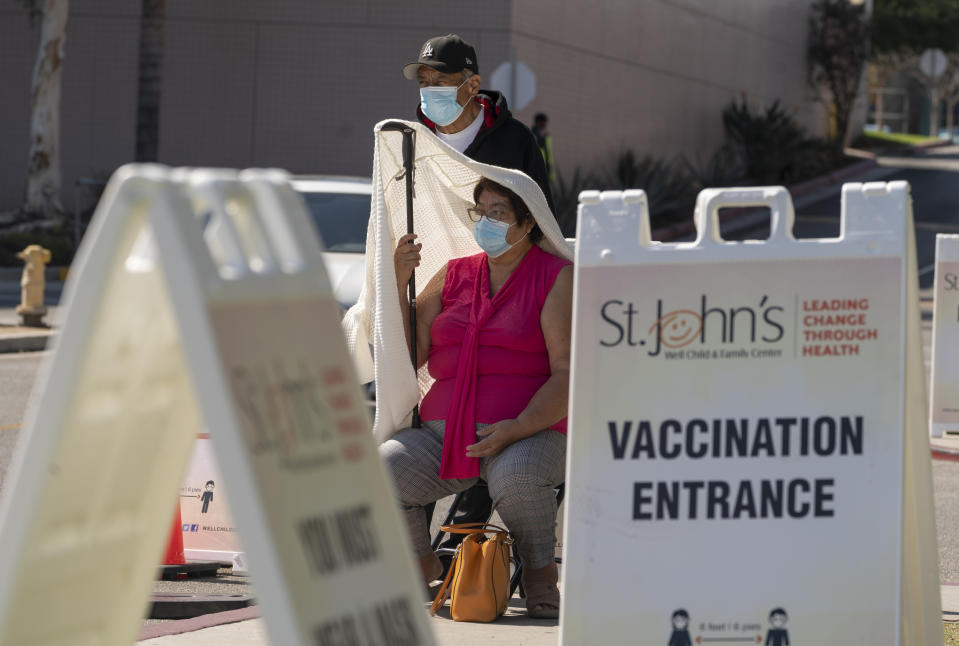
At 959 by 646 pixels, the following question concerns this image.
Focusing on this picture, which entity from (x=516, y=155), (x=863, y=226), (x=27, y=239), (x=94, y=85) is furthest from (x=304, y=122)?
(x=863, y=226)

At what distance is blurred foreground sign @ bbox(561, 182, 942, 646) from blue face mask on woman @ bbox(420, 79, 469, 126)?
6.95ft

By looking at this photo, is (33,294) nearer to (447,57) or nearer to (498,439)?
(447,57)

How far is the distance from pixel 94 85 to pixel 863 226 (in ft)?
74.2

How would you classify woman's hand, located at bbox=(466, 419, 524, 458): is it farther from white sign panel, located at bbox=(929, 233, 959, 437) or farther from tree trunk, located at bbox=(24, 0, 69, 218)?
tree trunk, located at bbox=(24, 0, 69, 218)

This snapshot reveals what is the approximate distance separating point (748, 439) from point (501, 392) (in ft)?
4.92

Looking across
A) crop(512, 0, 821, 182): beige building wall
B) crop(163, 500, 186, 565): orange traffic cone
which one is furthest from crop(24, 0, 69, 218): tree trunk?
crop(163, 500, 186, 565): orange traffic cone

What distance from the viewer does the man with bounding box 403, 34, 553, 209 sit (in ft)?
19.1

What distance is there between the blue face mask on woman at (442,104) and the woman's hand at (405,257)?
0.75 metres

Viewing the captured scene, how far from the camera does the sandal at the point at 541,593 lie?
197 inches

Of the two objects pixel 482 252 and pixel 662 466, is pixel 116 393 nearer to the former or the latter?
pixel 662 466

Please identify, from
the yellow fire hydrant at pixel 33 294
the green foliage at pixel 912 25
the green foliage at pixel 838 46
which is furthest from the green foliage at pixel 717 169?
the green foliage at pixel 912 25

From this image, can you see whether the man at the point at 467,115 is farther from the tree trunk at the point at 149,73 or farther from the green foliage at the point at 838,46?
the green foliage at the point at 838,46

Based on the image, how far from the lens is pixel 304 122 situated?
80.2 feet

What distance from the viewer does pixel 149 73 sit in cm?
2202
